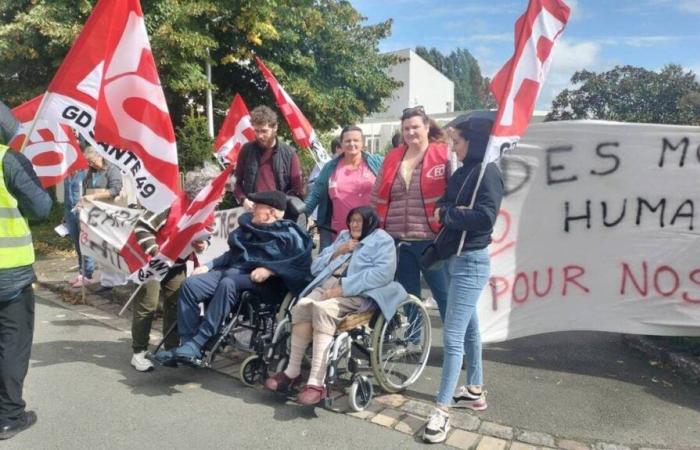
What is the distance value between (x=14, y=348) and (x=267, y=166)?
2.36 meters

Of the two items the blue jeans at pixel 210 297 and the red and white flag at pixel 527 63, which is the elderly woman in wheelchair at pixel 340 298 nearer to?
the blue jeans at pixel 210 297

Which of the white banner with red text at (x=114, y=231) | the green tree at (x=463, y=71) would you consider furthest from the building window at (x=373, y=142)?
the green tree at (x=463, y=71)

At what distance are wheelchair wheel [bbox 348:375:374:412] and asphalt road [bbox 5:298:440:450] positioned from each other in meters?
0.10

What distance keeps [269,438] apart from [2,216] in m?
1.94

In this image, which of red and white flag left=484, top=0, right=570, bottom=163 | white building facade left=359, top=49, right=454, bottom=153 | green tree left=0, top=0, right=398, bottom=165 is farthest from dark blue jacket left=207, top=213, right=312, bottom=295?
white building facade left=359, top=49, right=454, bottom=153

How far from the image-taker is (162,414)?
12.3 ft

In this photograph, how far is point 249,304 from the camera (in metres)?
4.18

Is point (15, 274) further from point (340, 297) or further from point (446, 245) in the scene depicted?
point (446, 245)

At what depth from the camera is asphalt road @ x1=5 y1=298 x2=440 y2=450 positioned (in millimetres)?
3375

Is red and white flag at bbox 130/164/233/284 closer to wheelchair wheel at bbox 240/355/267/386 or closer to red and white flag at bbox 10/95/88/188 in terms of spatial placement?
wheelchair wheel at bbox 240/355/267/386

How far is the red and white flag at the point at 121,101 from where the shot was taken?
12.4 feet

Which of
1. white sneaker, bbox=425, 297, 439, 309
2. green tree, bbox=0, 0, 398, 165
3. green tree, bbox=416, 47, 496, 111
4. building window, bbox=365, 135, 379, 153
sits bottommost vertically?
white sneaker, bbox=425, 297, 439, 309

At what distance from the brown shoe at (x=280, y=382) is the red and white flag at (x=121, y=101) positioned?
139 cm

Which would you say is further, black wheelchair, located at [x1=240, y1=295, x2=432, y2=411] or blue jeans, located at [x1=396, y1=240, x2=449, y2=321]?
blue jeans, located at [x1=396, y1=240, x2=449, y2=321]
